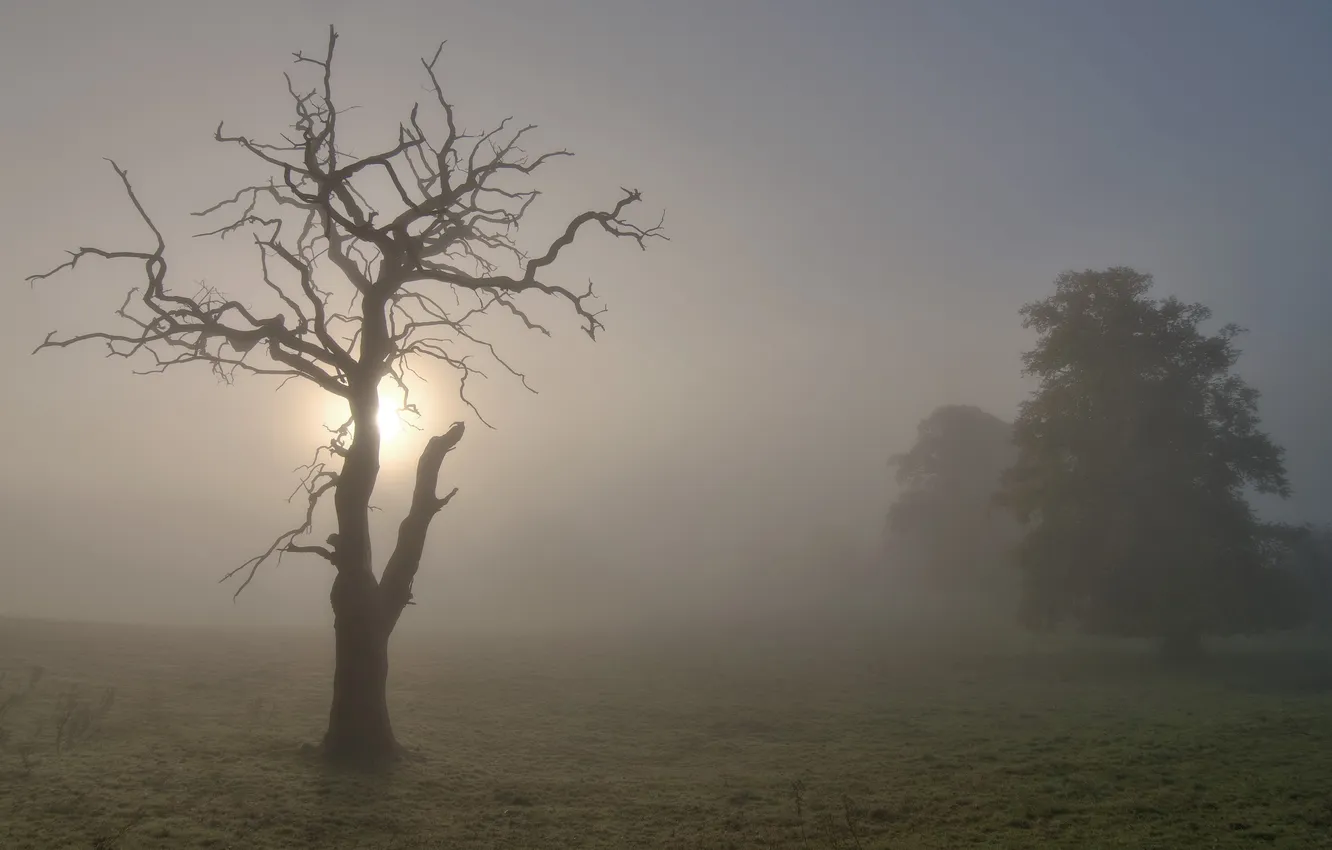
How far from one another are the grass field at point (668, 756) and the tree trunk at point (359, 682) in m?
0.65

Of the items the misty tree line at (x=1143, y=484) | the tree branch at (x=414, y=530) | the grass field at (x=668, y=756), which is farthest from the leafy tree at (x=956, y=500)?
the tree branch at (x=414, y=530)

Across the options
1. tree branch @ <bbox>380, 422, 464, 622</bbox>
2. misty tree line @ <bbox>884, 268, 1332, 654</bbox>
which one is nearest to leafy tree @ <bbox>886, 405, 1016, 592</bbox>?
misty tree line @ <bbox>884, 268, 1332, 654</bbox>

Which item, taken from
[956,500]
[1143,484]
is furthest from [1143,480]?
[956,500]

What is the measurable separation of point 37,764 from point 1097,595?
3147cm

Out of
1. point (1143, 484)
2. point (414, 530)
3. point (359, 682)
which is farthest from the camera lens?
point (1143, 484)

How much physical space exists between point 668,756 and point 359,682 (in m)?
6.43

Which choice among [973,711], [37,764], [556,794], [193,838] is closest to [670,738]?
[556,794]

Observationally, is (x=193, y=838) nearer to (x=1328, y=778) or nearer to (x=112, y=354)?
(x=112, y=354)

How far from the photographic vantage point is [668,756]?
15.8 m

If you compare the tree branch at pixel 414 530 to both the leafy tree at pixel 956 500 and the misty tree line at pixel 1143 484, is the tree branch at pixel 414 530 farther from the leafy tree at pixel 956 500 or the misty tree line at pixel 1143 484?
the leafy tree at pixel 956 500

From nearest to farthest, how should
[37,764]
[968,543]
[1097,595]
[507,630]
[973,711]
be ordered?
1. [37,764]
2. [973,711]
3. [1097,595]
4. [507,630]
5. [968,543]

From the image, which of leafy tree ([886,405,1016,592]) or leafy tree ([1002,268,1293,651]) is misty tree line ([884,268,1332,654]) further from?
leafy tree ([886,405,1016,592])

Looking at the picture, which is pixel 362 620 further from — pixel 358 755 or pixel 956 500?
pixel 956 500

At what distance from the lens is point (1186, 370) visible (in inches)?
1174
